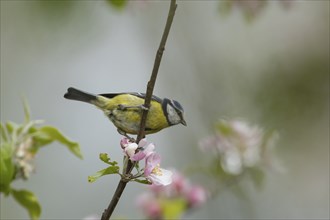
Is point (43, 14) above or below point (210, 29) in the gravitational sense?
above

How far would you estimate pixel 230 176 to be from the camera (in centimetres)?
369

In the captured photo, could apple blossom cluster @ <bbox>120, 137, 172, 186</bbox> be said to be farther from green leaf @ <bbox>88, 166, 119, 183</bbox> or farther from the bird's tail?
the bird's tail

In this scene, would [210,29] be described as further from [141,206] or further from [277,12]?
[141,206]

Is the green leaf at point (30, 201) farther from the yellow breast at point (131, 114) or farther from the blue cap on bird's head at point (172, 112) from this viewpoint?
the blue cap on bird's head at point (172, 112)

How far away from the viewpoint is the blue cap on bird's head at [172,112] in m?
3.13

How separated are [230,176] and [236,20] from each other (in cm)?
423

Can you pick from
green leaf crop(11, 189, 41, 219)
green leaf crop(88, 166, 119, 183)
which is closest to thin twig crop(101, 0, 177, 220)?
green leaf crop(88, 166, 119, 183)

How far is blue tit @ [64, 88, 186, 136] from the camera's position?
9.84ft

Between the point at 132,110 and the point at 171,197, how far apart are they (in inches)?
31.8

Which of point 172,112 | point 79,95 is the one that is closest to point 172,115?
point 172,112

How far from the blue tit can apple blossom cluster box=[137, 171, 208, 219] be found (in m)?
0.49

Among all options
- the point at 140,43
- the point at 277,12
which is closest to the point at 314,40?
the point at 277,12

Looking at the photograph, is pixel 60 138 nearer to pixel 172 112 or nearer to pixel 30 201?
pixel 30 201

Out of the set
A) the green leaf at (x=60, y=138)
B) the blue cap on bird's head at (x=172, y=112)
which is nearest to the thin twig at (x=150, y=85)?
the green leaf at (x=60, y=138)
